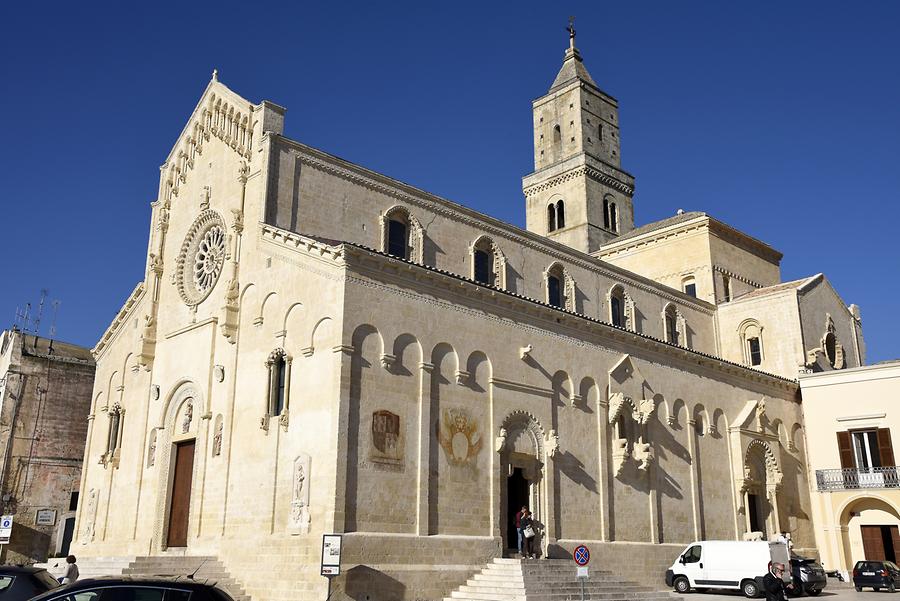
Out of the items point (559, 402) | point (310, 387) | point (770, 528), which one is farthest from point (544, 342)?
point (770, 528)

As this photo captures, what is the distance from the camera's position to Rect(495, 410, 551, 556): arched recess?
79.2 ft

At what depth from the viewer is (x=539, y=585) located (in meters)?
21.1

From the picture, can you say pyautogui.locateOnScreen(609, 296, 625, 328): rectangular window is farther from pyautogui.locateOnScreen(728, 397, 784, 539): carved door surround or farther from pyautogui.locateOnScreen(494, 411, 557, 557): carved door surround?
pyautogui.locateOnScreen(494, 411, 557, 557): carved door surround

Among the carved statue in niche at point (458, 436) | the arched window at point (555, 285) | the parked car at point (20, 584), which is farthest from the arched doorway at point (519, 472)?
the parked car at point (20, 584)

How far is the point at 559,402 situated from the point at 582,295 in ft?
27.1

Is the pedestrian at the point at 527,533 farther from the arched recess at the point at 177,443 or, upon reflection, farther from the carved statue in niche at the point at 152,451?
the carved statue in niche at the point at 152,451

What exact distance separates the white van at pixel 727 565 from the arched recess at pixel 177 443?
15.3m

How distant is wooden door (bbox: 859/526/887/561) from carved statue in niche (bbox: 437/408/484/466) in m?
18.7

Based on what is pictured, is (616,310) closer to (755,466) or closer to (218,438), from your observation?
(755,466)

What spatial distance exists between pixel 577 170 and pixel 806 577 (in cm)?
2724

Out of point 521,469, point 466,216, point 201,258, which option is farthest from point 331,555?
point 466,216

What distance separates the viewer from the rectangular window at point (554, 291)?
32.9m

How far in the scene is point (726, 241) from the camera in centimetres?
4181

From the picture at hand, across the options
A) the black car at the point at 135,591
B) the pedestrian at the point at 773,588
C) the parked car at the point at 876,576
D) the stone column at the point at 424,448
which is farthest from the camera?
the parked car at the point at 876,576
